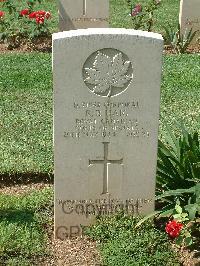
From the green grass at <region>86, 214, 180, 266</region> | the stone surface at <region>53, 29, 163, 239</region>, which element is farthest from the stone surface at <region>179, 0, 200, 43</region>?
the green grass at <region>86, 214, 180, 266</region>

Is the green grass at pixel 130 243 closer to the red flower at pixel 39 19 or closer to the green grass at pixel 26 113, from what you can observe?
the green grass at pixel 26 113

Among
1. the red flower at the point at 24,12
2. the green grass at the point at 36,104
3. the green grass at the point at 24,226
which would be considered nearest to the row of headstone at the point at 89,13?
the red flower at the point at 24,12

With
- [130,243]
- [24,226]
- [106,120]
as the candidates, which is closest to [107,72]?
[106,120]

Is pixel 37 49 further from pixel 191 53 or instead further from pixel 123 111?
pixel 123 111

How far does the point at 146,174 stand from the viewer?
14.6 feet

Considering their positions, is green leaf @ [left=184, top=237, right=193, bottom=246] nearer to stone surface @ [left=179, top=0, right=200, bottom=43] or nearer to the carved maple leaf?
the carved maple leaf

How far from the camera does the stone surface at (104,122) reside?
13.3 ft

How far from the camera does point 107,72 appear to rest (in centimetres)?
416

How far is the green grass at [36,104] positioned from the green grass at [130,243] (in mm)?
1275

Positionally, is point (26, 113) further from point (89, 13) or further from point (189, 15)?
point (189, 15)

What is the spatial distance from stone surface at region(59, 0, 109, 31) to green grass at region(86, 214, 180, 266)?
6296 millimetres

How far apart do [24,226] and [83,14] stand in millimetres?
6369

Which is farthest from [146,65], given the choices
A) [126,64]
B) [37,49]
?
[37,49]

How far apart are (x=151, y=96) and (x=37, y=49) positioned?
20.5ft
